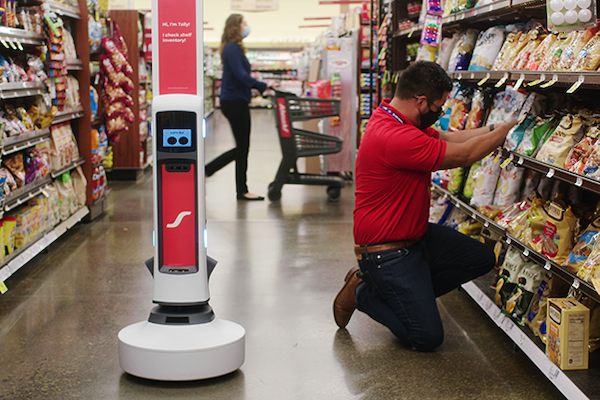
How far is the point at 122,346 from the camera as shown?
263cm

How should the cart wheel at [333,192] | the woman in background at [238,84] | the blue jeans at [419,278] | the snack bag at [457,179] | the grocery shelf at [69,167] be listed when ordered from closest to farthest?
1. the blue jeans at [419,278]
2. the snack bag at [457,179]
3. the grocery shelf at [69,167]
4. the woman in background at [238,84]
5. the cart wheel at [333,192]

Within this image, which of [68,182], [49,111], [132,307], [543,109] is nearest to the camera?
[543,109]

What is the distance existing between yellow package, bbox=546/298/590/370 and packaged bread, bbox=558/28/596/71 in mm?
973

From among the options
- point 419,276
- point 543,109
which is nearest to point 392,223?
point 419,276

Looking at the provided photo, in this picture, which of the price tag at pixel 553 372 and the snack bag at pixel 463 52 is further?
the snack bag at pixel 463 52

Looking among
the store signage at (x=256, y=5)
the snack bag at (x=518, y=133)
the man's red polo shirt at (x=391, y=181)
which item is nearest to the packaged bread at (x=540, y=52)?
the snack bag at (x=518, y=133)

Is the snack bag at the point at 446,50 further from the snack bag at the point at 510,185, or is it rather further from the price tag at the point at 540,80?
the price tag at the point at 540,80

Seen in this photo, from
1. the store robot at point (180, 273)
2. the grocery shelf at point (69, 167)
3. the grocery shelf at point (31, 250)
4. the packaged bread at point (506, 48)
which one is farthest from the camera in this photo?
the grocery shelf at point (69, 167)

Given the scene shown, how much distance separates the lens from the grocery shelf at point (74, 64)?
5.14m

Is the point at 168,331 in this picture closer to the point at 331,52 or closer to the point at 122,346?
the point at 122,346

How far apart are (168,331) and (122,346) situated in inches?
8.1

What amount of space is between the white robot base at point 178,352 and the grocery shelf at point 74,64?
3.20m

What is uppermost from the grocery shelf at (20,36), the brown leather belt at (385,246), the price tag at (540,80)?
the grocery shelf at (20,36)

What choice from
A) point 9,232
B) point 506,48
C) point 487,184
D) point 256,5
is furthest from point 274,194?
point 256,5
